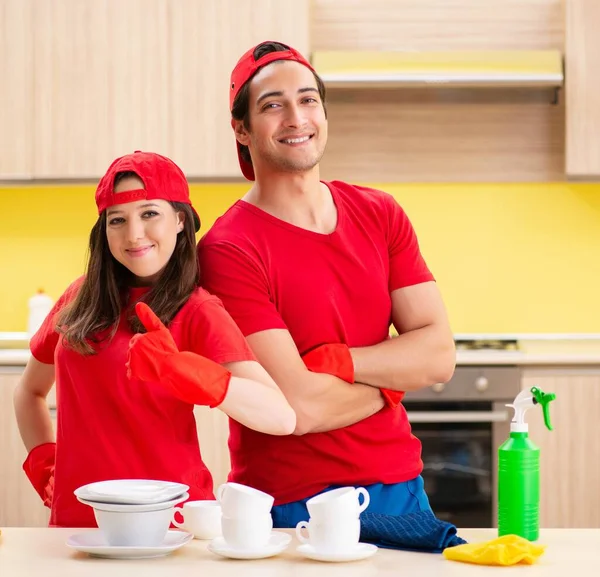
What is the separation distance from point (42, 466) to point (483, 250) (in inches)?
91.8

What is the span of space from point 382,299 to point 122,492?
689mm

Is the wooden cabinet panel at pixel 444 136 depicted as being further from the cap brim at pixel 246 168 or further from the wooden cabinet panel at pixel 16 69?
the cap brim at pixel 246 168

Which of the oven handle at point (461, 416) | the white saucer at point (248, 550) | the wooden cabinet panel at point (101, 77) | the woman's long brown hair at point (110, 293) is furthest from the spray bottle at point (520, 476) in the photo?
the wooden cabinet panel at point (101, 77)

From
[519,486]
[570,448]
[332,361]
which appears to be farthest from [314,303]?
[570,448]

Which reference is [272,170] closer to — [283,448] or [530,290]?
[283,448]

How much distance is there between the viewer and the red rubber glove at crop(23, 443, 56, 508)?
1883 mm

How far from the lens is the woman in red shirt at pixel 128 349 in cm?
163

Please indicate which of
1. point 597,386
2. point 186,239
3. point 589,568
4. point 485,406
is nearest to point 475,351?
point 485,406

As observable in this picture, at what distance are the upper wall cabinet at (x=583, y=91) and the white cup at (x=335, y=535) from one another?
96.8 inches

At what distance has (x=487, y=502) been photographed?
330cm

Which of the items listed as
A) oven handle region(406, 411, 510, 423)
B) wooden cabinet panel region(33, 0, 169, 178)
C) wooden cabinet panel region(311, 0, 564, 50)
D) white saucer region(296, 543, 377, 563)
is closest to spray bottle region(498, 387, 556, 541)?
white saucer region(296, 543, 377, 563)

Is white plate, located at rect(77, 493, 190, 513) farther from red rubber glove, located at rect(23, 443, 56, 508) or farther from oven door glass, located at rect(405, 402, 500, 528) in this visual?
oven door glass, located at rect(405, 402, 500, 528)

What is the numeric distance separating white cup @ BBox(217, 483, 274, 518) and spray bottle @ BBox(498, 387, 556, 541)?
1.16 ft

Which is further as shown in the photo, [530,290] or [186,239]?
[530,290]
